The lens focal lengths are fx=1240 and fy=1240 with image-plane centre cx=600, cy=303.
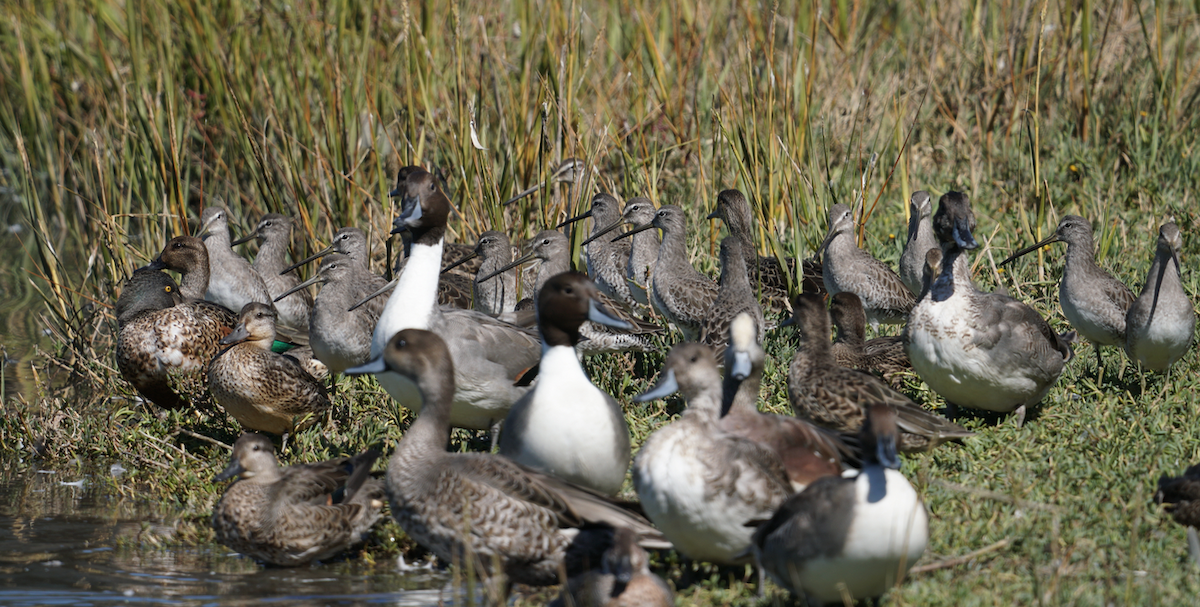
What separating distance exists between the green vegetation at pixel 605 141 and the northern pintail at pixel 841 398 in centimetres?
14

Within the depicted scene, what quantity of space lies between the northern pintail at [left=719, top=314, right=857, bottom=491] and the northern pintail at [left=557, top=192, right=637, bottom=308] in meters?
4.07

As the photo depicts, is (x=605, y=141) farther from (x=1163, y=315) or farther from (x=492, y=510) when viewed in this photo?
(x=492, y=510)

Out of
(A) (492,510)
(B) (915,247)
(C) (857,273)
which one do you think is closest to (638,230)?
(C) (857,273)

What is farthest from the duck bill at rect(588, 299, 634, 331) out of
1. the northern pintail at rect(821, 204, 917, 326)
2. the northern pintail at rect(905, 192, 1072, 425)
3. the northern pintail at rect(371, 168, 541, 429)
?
the northern pintail at rect(821, 204, 917, 326)

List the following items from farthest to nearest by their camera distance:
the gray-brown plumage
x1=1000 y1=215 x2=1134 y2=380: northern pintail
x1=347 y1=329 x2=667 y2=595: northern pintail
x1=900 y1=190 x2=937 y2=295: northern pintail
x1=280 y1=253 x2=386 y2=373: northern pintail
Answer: x1=900 y1=190 x2=937 y2=295: northern pintail < x1=280 y1=253 x2=386 y2=373: northern pintail < the gray-brown plumage < x1=1000 y1=215 x2=1134 y2=380: northern pintail < x1=347 y1=329 x2=667 y2=595: northern pintail

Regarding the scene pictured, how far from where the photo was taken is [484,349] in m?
6.61

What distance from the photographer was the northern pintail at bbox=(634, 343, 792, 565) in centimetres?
466

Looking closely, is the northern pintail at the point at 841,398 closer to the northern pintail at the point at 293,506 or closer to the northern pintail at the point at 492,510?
the northern pintail at the point at 492,510

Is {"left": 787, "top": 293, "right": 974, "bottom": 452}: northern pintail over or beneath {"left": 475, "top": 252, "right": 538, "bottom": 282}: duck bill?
beneath

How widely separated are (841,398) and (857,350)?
1304mm

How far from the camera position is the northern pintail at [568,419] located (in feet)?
17.8

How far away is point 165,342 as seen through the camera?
7.54m

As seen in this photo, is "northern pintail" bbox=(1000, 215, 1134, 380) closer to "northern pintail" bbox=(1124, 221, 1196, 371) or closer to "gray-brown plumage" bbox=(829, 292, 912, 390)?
"northern pintail" bbox=(1124, 221, 1196, 371)

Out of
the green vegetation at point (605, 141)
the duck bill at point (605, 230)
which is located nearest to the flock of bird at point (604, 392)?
the duck bill at point (605, 230)
